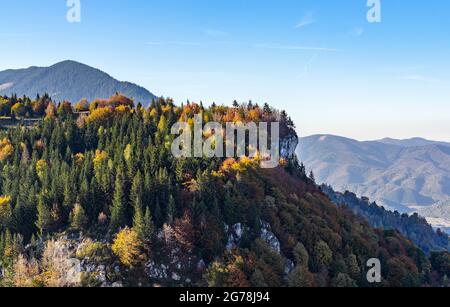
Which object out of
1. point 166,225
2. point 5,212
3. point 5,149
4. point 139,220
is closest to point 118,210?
point 139,220

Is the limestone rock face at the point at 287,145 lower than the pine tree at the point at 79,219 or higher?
higher

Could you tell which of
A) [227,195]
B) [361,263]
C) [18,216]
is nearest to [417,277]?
[361,263]

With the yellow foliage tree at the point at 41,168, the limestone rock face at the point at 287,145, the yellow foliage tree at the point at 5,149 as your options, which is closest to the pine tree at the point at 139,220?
the yellow foliage tree at the point at 41,168

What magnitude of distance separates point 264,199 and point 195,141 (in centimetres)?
3560

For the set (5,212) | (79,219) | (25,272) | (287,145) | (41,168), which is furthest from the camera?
(287,145)

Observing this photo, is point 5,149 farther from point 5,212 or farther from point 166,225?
point 166,225

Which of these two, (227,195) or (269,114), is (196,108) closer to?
(269,114)

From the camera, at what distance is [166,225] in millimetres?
105062

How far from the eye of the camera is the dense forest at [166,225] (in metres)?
97.9

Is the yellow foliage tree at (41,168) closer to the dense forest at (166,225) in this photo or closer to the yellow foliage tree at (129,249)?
the dense forest at (166,225)

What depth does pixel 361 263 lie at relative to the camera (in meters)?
127

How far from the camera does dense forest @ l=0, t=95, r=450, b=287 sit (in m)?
97.9
